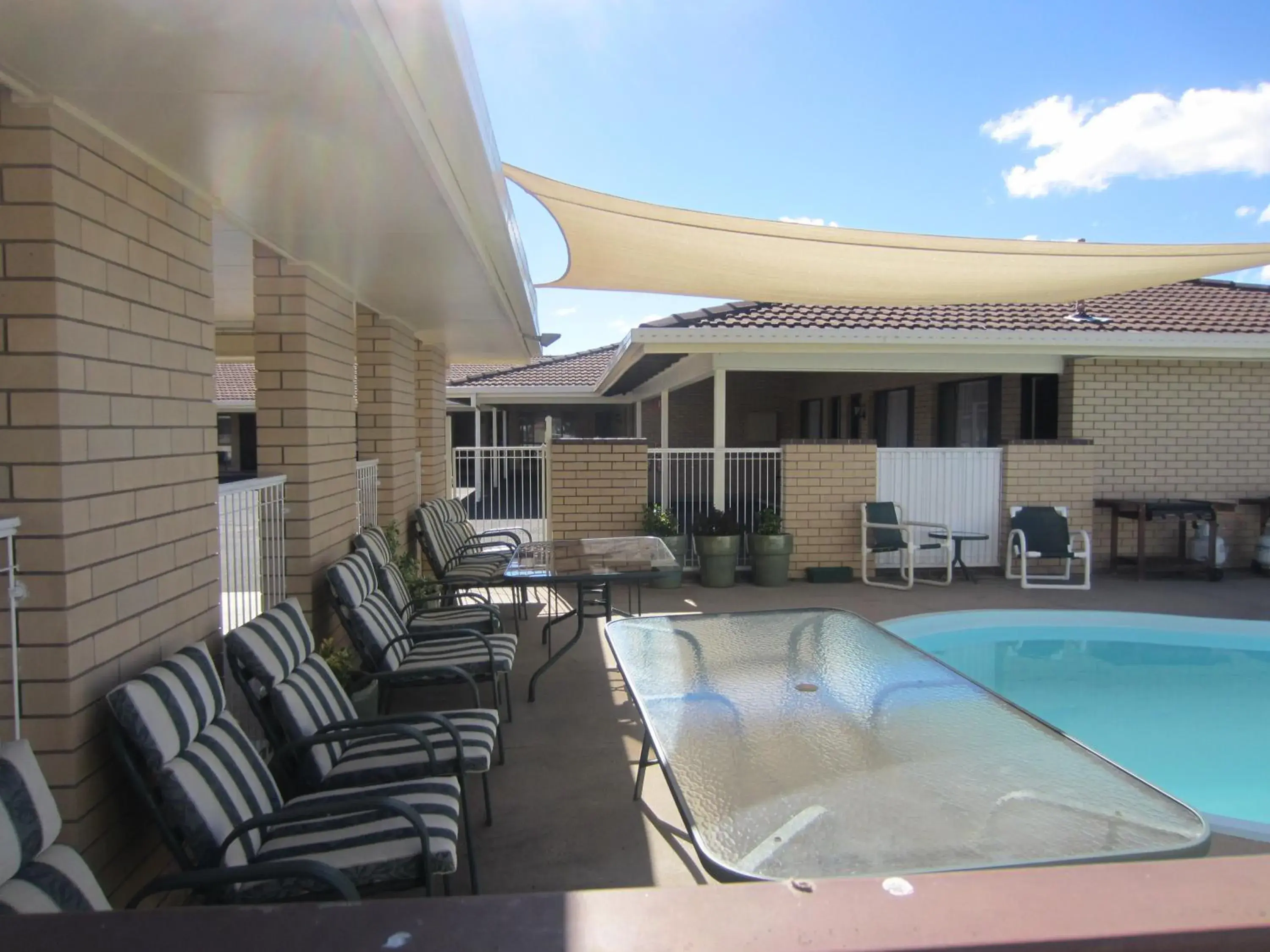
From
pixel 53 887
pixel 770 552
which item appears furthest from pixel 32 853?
pixel 770 552

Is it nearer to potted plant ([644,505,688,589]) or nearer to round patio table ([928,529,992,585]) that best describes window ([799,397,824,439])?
round patio table ([928,529,992,585])

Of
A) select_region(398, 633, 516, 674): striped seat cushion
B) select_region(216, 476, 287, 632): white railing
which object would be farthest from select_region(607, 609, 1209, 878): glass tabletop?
select_region(216, 476, 287, 632): white railing

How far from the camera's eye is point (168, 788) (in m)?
2.53

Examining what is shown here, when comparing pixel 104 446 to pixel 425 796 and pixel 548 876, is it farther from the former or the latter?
pixel 548 876

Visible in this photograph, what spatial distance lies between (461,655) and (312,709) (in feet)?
4.77

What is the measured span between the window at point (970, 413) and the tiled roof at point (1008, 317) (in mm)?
1250

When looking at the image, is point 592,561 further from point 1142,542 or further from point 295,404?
point 1142,542

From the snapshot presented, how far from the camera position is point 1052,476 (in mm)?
10648

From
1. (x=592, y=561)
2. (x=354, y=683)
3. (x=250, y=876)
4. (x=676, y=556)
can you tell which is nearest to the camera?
A: (x=250, y=876)

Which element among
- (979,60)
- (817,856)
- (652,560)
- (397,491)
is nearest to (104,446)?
(817,856)

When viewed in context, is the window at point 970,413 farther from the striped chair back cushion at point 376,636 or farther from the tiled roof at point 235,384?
the tiled roof at point 235,384

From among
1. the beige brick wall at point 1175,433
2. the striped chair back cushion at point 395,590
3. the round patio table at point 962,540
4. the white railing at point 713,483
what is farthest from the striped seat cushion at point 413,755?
the beige brick wall at point 1175,433

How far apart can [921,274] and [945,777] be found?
5.02 metres

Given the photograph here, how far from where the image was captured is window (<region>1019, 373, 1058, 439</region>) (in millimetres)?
11438
